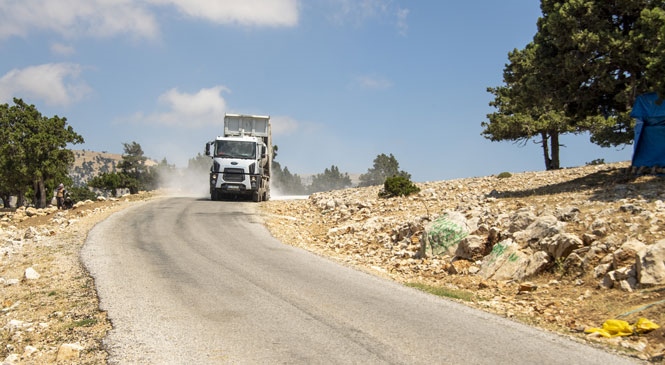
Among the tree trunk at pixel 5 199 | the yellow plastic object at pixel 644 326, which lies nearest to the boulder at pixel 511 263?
the yellow plastic object at pixel 644 326

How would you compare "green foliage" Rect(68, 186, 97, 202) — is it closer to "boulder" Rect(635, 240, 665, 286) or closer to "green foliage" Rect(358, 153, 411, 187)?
"green foliage" Rect(358, 153, 411, 187)

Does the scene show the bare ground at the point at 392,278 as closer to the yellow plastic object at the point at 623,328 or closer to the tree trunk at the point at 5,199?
the yellow plastic object at the point at 623,328

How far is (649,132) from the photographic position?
17094 mm

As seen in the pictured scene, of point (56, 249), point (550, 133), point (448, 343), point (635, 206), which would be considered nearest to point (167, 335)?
point (448, 343)

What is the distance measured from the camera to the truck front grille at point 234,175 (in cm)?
2603

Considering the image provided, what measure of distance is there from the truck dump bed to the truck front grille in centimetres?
277

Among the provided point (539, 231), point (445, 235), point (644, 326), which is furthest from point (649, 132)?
point (644, 326)

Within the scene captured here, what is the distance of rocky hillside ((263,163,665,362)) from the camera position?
740 centimetres

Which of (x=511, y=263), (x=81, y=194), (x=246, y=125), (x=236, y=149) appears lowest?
(x=511, y=263)

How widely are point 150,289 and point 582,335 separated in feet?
22.6

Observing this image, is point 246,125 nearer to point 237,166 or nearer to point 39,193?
point 237,166

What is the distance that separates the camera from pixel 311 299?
776cm

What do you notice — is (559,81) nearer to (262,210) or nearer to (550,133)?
(262,210)

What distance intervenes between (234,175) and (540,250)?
62.3 ft
